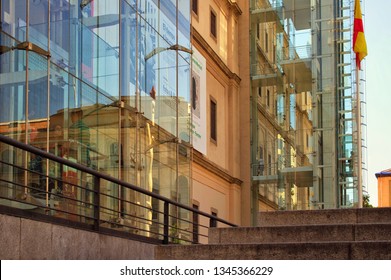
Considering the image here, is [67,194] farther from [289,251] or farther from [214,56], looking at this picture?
[214,56]

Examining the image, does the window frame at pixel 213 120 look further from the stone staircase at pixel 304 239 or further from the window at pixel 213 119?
the stone staircase at pixel 304 239

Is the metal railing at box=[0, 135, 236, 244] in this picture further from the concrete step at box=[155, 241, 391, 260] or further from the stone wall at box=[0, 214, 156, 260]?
the concrete step at box=[155, 241, 391, 260]

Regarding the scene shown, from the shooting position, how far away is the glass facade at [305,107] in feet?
103

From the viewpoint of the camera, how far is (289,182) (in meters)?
32.2

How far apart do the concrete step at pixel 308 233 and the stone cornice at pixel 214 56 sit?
16011 millimetres

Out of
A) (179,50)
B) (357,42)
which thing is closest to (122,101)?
(179,50)

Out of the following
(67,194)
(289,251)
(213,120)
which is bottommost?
(289,251)

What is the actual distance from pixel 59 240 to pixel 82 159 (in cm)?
572

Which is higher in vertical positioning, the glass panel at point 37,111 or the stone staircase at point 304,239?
the glass panel at point 37,111

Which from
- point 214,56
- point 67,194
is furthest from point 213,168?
point 67,194

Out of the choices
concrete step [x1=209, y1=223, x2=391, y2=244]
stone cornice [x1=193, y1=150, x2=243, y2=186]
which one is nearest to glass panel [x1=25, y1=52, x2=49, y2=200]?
concrete step [x1=209, y1=223, x2=391, y2=244]

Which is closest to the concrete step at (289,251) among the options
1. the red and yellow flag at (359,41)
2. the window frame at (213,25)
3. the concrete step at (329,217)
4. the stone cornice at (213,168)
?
the concrete step at (329,217)

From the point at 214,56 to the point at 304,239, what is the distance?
18945 mm

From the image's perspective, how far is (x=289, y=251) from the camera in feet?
33.4
